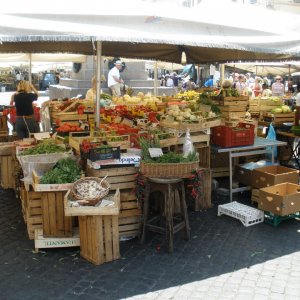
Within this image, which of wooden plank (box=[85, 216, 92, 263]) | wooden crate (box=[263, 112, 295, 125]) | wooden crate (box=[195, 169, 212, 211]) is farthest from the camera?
wooden crate (box=[263, 112, 295, 125])

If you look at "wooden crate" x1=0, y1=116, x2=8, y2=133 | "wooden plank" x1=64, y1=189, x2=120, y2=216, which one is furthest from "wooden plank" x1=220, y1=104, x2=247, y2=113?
"wooden crate" x1=0, y1=116, x2=8, y2=133

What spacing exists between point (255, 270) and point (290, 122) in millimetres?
5439

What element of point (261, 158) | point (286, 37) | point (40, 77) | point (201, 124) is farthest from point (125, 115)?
point (40, 77)

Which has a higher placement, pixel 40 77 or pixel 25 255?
pixel 40 77

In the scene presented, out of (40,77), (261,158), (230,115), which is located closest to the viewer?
(230,115)

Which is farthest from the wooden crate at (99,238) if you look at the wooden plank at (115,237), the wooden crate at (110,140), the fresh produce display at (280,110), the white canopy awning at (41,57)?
the white canopy awning at (41,57)

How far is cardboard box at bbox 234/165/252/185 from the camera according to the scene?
276 inches

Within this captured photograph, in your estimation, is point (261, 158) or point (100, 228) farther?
point (261, 158)

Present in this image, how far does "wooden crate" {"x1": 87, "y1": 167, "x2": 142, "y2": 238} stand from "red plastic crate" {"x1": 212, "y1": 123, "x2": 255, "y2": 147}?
1.97m

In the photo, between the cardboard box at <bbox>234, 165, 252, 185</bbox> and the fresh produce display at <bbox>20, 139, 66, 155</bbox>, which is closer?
the fresh produce display at <bbox>20, 139, 66, 155</bbox>

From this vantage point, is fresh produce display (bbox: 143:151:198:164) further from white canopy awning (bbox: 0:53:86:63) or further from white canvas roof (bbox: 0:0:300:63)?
white canopy awning (bbox: 0:53:86:63)

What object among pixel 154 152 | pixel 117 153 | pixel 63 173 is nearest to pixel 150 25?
pixel 154 152

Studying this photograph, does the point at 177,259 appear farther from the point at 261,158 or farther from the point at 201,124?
the point at 261,158

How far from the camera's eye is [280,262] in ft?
15.8
